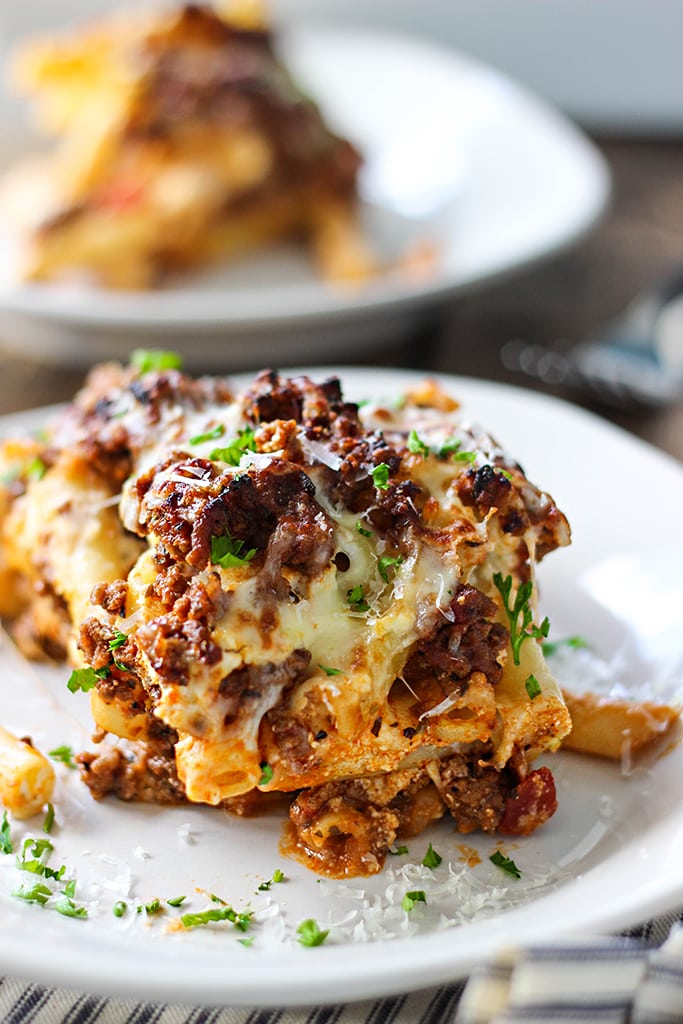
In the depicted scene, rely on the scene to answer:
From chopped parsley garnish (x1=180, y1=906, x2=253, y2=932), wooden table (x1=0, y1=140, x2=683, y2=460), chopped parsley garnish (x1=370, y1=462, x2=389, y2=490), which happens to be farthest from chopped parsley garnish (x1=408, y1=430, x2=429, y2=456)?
wooden table (x1=0, y1=140, x2=683, y2=460)

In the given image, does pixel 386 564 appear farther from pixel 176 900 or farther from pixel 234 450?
pixel 176 900

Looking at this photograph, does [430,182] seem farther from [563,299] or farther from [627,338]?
[627,338]

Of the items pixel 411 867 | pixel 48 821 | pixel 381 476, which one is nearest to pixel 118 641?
pixel 48 821

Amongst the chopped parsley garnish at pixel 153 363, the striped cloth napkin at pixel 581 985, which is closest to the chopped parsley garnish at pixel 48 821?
the striped cloth napkin at pixel 581 985

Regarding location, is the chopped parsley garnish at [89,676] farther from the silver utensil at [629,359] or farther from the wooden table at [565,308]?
the silver utensil at [629,359]

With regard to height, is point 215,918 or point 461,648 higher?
point 461,648

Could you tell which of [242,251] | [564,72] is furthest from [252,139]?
[564,72]

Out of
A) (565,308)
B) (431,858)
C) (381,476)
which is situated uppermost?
(381,476)
